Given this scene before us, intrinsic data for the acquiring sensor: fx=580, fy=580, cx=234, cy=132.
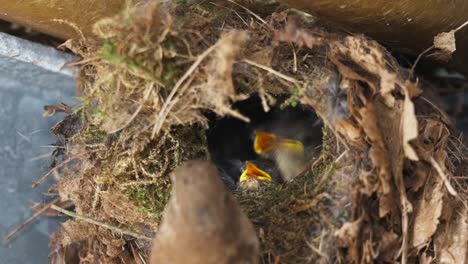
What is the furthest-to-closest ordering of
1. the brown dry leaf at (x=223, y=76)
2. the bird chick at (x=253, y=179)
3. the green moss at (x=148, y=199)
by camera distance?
the bird chick at (x=253, y=179) < the green moss at (x=148, y=199) < the brown dry leaf at (x=223, y=76)

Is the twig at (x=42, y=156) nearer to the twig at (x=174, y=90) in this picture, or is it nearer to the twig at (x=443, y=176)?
the twig at (x=174, y=90)

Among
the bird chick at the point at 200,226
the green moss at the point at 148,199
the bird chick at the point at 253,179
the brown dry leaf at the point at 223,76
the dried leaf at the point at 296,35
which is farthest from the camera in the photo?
the bird chick at the point at 253,179

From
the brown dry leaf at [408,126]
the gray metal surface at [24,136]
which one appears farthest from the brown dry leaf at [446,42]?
the gray metal surface at [24,136]

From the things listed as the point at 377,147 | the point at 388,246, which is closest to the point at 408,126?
A: the point at 377,147

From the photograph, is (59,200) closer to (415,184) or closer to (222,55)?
(222,55)

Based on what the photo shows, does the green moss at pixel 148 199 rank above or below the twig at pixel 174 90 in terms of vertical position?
below

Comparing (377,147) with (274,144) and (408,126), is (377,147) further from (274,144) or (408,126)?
(274,144)

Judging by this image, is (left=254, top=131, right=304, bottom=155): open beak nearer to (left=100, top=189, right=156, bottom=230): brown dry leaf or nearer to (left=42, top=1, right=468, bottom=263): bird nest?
(left=42, top=1, right=468, bottom=263): bird nest
